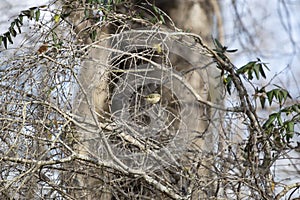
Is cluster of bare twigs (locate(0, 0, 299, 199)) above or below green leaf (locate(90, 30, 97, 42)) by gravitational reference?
below

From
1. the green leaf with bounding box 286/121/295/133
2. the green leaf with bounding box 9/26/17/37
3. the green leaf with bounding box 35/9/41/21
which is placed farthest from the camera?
the green leaf with bounding box 9/26/17/37

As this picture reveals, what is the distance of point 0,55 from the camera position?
119 inches

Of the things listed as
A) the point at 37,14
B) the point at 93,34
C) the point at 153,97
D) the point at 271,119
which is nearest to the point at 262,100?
the point at 271,119

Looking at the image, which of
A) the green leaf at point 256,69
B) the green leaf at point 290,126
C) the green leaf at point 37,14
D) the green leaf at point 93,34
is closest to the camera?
the green leaf at point 290,126

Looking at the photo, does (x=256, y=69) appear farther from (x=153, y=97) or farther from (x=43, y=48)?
(x=43, y=48)

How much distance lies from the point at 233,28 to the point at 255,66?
31 cm

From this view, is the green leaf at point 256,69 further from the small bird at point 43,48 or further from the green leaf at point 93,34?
the small bird at point 43,48

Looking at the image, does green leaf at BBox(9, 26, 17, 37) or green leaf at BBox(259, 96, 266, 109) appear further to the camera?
green leaf at BBox(9, 26, 17, 37)

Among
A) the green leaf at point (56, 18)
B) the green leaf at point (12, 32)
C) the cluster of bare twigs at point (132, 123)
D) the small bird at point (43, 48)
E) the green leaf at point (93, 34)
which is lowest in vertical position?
the cluster of bare twigs at point (132, 123)

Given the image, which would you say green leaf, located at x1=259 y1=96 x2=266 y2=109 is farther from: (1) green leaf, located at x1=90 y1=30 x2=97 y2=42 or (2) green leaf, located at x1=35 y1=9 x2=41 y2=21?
(2) green leaf, located at x1=35 y1=9 x2=41 y2=21

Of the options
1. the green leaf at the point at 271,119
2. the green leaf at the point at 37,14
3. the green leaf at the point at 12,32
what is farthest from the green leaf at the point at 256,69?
the green leaf at the point at 12,32

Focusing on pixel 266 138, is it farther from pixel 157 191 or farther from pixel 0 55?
pixel 0 55

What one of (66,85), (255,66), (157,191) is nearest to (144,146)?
(157,191)

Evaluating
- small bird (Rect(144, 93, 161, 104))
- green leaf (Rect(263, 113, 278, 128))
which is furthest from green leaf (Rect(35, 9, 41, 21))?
green leaf (Rect(263, 113, 278, 128))
